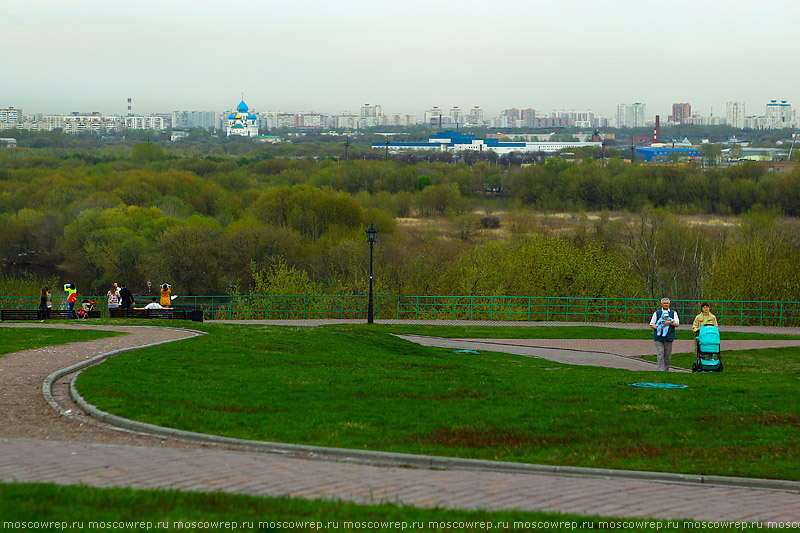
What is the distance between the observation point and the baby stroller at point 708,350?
19031 millimetres

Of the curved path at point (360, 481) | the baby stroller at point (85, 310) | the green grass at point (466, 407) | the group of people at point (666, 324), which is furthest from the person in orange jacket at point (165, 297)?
the curved path at point (360, 481)

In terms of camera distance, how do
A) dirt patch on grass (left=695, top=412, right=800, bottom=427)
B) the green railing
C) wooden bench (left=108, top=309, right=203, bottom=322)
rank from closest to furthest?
1. dirt patch on grass (left=695, top=412, right=800, bottom=427)
2. wooden bench (left=108, top=309, right=203, bottom=322)
3. the green railing

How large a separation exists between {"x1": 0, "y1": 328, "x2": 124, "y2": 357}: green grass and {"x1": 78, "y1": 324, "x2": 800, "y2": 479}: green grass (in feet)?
9.53

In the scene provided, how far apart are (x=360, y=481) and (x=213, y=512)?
1964 mm

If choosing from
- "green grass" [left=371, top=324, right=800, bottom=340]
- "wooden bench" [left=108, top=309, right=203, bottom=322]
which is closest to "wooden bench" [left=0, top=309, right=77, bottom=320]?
"wooden bench" [left=108, top=309, right=203, bottom=322]

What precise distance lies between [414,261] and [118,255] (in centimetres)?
2432

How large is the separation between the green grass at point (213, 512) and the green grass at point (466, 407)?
2.81 metres

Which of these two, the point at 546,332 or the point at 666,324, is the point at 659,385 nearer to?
the point at 666,324

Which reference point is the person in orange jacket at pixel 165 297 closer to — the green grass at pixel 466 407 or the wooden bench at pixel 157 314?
the wooden bench at pixel 157 314

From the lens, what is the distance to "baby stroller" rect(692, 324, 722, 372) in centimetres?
1903

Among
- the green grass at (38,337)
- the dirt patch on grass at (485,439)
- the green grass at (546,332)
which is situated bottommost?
the green grass at (546,332)

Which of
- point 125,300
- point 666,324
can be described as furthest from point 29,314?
point 666,324

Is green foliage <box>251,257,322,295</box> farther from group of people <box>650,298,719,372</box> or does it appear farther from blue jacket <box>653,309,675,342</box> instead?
blue jacket <box>653,309,675,342</box>

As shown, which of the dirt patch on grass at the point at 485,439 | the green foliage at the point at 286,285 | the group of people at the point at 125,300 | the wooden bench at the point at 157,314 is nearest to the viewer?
the dirt patch on grass at the point at 485,439
